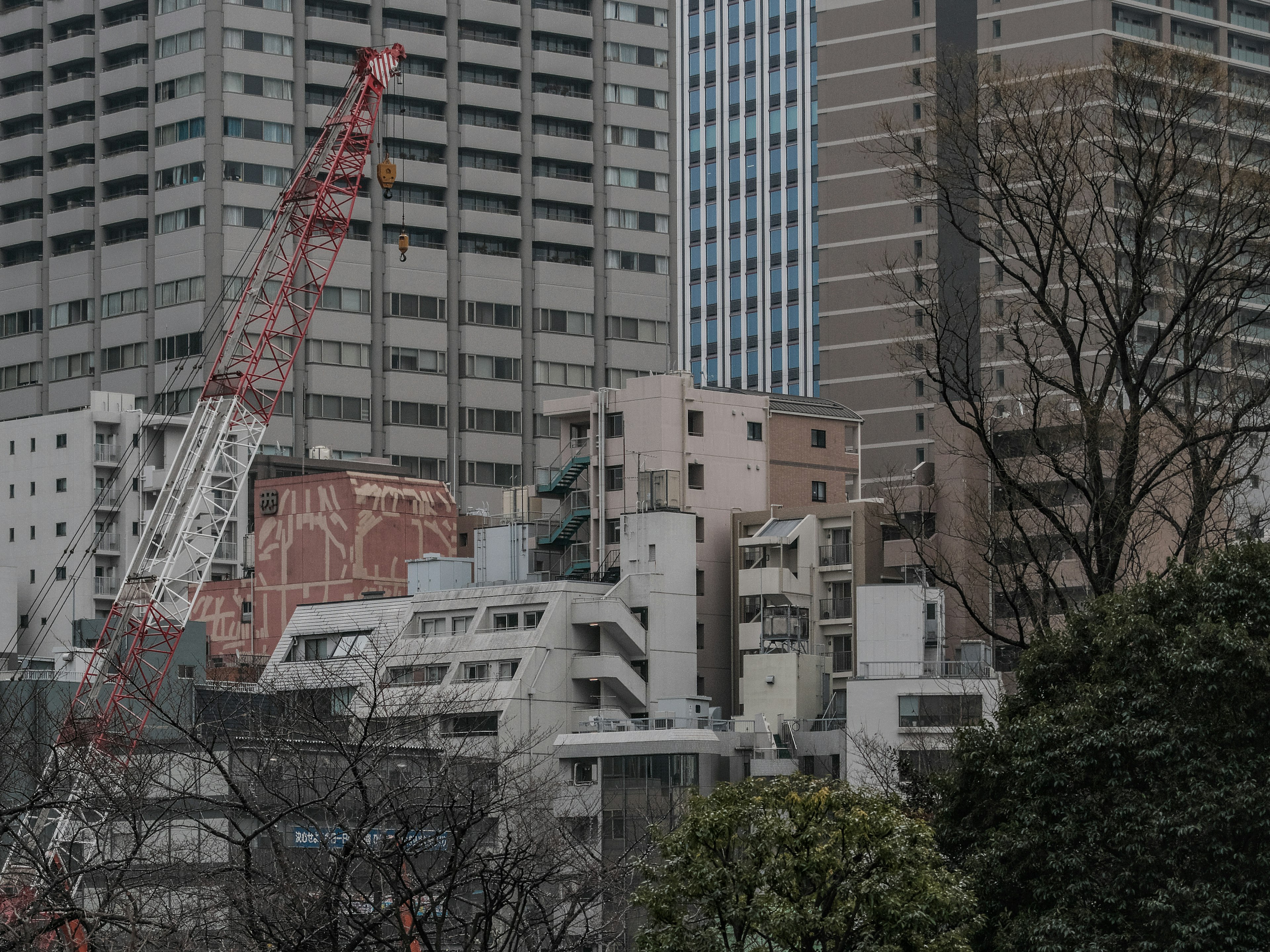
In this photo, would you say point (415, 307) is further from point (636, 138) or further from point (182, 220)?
point (636, 138)

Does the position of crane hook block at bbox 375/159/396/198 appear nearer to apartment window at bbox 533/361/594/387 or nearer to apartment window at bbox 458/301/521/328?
apartment window at bbox 458/301/521/328

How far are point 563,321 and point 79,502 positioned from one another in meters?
39.4

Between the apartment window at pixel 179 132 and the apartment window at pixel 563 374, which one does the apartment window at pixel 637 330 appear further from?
the apartment window at pixel 179 132

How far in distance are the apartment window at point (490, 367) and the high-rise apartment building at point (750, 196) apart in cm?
1758

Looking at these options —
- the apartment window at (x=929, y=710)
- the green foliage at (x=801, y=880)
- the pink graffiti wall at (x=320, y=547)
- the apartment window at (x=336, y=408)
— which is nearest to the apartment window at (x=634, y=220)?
the apartment window at (x=336, y=408)

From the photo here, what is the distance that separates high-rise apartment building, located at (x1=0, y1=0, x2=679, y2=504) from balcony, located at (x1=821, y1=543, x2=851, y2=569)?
55317mm

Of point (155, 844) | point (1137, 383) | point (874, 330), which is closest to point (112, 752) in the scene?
point (155, 844)

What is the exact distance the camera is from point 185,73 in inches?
6171

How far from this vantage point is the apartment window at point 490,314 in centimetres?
16262

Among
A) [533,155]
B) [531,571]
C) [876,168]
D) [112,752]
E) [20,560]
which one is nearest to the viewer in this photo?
[112,752]

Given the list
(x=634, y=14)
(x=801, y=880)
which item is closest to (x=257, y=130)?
(x=634, y=14)

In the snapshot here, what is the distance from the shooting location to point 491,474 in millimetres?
159250

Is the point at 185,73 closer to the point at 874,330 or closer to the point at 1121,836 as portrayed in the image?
the point at 874,330

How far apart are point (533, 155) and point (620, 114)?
307 inches
